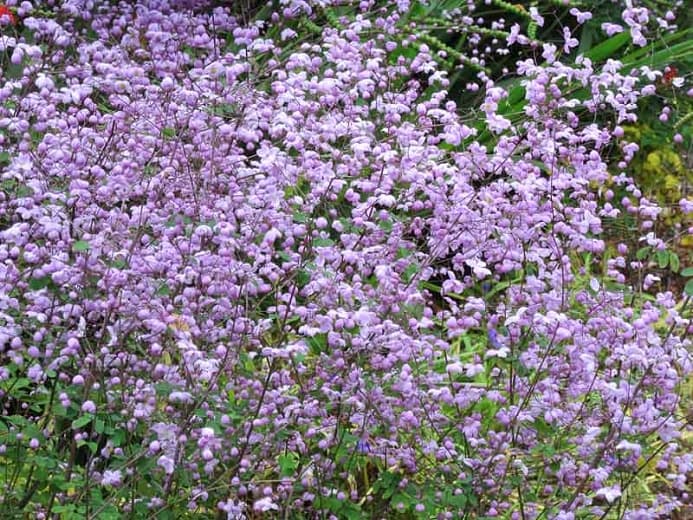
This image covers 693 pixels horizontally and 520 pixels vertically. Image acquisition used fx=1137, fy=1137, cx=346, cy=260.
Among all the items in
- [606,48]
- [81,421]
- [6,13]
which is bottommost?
[606,48]

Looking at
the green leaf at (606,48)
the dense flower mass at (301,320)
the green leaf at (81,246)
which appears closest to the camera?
the green leaf at (81,246)

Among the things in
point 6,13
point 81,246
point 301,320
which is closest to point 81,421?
point 81,246

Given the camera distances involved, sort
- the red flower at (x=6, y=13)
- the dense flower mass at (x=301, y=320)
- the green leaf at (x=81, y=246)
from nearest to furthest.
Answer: the green leaf at (x=81, y=246)
the dense flower mass at (x=301, y=320)
the red flower at (x=6, y=13)

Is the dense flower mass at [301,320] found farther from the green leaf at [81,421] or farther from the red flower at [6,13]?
the red flower at [6,13]

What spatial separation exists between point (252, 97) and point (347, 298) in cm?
92

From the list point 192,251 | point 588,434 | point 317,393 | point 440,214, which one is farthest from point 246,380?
point 588,434

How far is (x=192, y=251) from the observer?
3.20 m

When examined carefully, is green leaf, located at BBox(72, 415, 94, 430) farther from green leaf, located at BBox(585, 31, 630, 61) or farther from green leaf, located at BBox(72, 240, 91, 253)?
green leaf, located at BBox(585, 31, 630, 61)

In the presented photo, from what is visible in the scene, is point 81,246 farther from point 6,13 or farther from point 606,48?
point 606,48

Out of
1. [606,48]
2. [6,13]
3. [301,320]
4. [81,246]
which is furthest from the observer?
[606,48]

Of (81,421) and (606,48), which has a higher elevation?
(81,421)

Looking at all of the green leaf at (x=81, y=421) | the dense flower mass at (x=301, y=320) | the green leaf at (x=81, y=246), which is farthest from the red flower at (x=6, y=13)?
the green leaf at (x=81, y=421)

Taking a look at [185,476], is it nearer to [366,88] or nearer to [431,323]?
[431,323]

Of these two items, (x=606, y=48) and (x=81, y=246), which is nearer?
(x=81, y=246)
